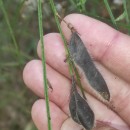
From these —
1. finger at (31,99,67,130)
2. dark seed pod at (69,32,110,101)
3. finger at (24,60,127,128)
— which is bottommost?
finger at (31,99,67,130)

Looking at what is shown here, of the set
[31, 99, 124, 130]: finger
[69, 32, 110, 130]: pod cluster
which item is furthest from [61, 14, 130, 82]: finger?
[31, 99, 124, 130]: finger

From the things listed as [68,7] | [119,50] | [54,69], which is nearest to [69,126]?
[54,69]

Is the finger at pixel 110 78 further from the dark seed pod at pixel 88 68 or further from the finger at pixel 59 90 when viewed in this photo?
the dark seed pod at pixel 88 68

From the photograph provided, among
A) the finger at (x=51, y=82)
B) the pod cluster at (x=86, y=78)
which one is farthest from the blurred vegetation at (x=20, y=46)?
the pod cluster at (x=86, y=78)

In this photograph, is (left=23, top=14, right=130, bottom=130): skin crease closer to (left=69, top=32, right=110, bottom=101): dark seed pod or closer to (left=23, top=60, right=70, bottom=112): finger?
(left=23, top=60, right=70, bottom=112): finger

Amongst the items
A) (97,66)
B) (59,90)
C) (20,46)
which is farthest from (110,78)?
(20,46)

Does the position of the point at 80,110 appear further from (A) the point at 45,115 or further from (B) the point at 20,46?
(B) the point at 20,46
